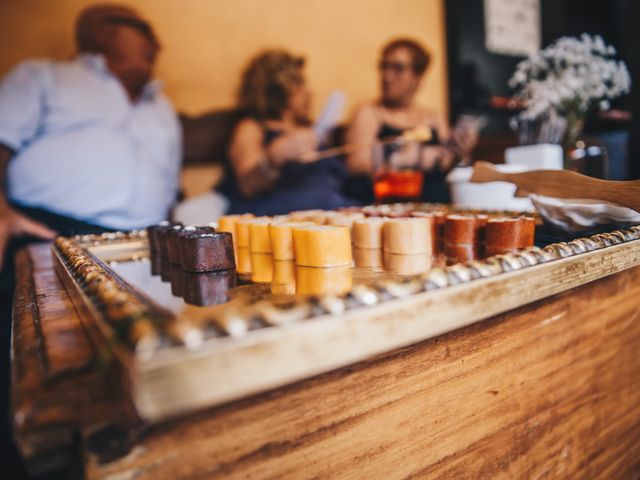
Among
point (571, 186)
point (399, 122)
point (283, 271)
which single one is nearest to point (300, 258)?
point (283, 271)

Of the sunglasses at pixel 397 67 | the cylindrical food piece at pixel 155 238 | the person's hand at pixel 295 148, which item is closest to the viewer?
the cylindrical food piece at pixel 155 238

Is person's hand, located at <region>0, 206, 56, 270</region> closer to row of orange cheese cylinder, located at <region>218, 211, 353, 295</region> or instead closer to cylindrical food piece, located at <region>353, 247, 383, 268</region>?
row of orange cheese cylinder, located at <region>218, 211, 353, 295</region>

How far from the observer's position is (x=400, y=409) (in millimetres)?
512

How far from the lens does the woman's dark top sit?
1978 millimetres

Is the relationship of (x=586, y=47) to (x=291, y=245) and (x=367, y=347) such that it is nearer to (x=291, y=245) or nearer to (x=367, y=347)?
(x=291, y=245)

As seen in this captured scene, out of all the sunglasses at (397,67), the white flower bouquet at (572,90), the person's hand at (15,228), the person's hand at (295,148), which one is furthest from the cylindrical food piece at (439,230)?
the sunglasses at (397,67)

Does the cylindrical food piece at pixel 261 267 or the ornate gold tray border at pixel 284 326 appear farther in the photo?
the cylindrical food piece at pixel 261 267

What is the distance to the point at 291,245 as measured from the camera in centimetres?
73

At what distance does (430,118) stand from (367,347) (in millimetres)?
2751

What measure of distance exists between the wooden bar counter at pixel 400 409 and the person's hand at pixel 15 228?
22.9 inches

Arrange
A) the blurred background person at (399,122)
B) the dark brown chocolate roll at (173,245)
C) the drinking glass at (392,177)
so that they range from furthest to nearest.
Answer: the blurred background person at (399,122)
the drinking glass at (392,177)
the dark brown chocolate roll at (173,245)

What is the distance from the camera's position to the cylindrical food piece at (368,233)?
0.77 meters

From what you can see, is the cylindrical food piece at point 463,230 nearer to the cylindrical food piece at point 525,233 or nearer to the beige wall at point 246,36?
the cylindrical food piece at point 525,233

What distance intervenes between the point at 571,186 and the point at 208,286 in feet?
2.28
